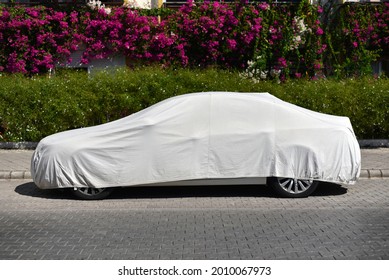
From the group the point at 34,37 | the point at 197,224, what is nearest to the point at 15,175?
the point at 197,224

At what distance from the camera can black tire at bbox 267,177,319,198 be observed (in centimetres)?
935

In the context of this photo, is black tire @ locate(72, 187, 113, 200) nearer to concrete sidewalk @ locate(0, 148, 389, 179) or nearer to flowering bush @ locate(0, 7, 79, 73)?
concrete sidewalk @ locate(0, 148, 389, 179)

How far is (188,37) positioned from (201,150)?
933cm

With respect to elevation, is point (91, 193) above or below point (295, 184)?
below

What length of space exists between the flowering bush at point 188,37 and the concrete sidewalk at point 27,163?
4.72 meters

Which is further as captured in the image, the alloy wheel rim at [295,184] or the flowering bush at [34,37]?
the flowering bush at [34,37]

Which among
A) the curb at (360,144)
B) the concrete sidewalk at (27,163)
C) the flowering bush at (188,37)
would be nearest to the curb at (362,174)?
the concrete sidewalk at (27,163)

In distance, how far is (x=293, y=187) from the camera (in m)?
9.40

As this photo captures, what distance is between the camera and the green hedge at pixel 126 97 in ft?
46.1

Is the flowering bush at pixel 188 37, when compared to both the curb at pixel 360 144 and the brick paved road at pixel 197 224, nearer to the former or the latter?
the curb at pixel 360 144

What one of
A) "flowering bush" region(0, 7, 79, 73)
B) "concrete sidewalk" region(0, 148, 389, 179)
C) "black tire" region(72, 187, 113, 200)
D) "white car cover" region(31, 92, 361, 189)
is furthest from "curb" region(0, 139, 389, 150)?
"black tire" region(72, 187, 113, 200)

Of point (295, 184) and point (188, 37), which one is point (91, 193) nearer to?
point (295, 184)

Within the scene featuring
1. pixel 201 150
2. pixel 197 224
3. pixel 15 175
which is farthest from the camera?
pixel 15 175

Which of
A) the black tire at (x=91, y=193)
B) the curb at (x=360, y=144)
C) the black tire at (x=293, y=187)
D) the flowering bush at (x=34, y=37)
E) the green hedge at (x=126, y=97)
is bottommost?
the curb at (x=360, y=144)
